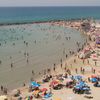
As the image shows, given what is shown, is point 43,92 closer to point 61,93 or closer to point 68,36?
point 61,93

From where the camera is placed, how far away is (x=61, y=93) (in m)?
32.2

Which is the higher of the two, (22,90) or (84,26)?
(84,26)

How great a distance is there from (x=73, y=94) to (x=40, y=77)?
11.1m

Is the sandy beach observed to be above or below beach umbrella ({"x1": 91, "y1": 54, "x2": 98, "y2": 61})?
below

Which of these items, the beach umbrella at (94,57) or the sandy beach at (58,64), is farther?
the beach umbrella at (94,57)

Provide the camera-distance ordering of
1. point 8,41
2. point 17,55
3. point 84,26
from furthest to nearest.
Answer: point 84,26 → point 8,41 → point 17,55

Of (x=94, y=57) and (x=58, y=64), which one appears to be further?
(x=94, y=57)

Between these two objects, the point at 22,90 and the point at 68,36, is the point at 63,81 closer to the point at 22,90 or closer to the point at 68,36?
the point at 22,90

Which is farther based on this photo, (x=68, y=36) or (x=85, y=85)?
(x=68, y=36)

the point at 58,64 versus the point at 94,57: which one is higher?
the point at 94,57

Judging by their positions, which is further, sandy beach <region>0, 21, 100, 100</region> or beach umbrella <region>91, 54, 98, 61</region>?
beach umbrella <region>91, 54, 98, 61</region>

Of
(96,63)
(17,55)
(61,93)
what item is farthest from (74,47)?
(61,93)

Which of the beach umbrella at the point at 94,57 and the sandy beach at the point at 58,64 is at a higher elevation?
the beach umbrella at the point at 94,57

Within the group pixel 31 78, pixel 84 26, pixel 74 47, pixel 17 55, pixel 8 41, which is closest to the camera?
pixel 31 78
